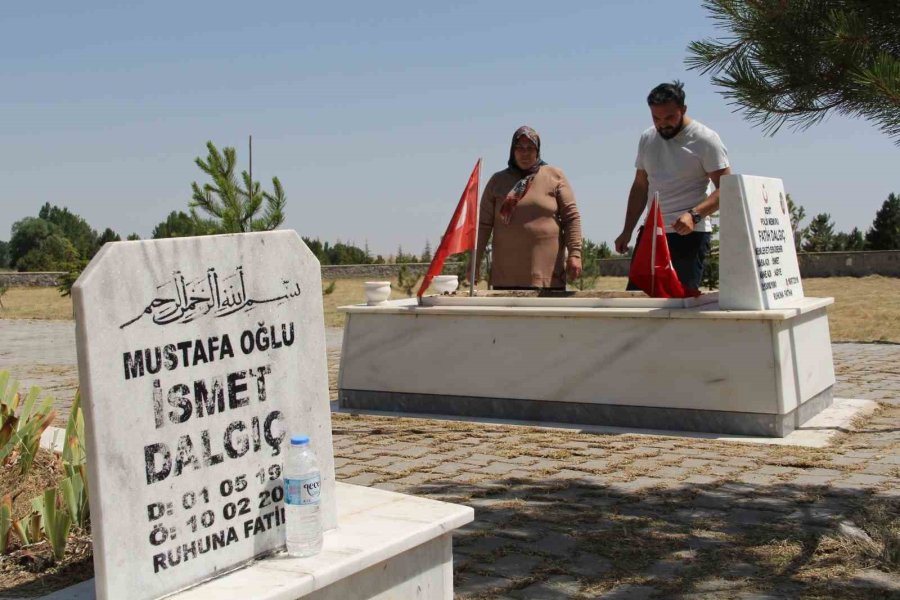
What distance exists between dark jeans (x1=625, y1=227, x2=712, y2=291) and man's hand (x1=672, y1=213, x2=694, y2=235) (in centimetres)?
38

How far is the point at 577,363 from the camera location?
7688mm

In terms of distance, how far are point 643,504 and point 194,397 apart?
2916mm

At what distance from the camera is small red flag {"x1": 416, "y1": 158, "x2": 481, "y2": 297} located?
8203 millimetres

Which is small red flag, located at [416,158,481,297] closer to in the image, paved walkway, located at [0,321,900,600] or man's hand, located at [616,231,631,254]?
man's hand, located at [616,231,631,254]

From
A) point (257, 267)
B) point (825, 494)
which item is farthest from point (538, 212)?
point (257, 267)

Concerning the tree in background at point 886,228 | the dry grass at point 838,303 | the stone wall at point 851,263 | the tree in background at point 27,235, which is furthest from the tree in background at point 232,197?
the tree in background at point 27,235

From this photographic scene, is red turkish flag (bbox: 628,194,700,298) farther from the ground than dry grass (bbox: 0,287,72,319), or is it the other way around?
red turkish flag (bbox: 628,194,700,298)

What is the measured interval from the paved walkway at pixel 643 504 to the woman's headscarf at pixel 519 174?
1.79 meters

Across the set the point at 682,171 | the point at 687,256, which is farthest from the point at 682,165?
the point at 687,256

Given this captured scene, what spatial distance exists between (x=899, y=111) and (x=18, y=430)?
3727mm

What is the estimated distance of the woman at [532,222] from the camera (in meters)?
8.48

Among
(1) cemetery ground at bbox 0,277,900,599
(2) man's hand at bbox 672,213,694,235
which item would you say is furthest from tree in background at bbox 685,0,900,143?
(2) man's hand at bbox 672,213,694,235

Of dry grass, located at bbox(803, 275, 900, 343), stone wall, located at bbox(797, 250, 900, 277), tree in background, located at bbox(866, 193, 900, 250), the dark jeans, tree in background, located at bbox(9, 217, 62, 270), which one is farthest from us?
tree in background, located at bbox(9, 217, 62, 270)

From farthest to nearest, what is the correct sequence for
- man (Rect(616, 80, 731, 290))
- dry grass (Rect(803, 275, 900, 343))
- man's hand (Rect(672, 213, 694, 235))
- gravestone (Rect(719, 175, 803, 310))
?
1. dry grass (Rect(803, 275, 900, 343))
2. man (Rect(616, 80, 731, 290))
3. man's hand (Rect(672, 213, 694, 235))
4. gravestone (Rect(719, 175, 803, 310))
